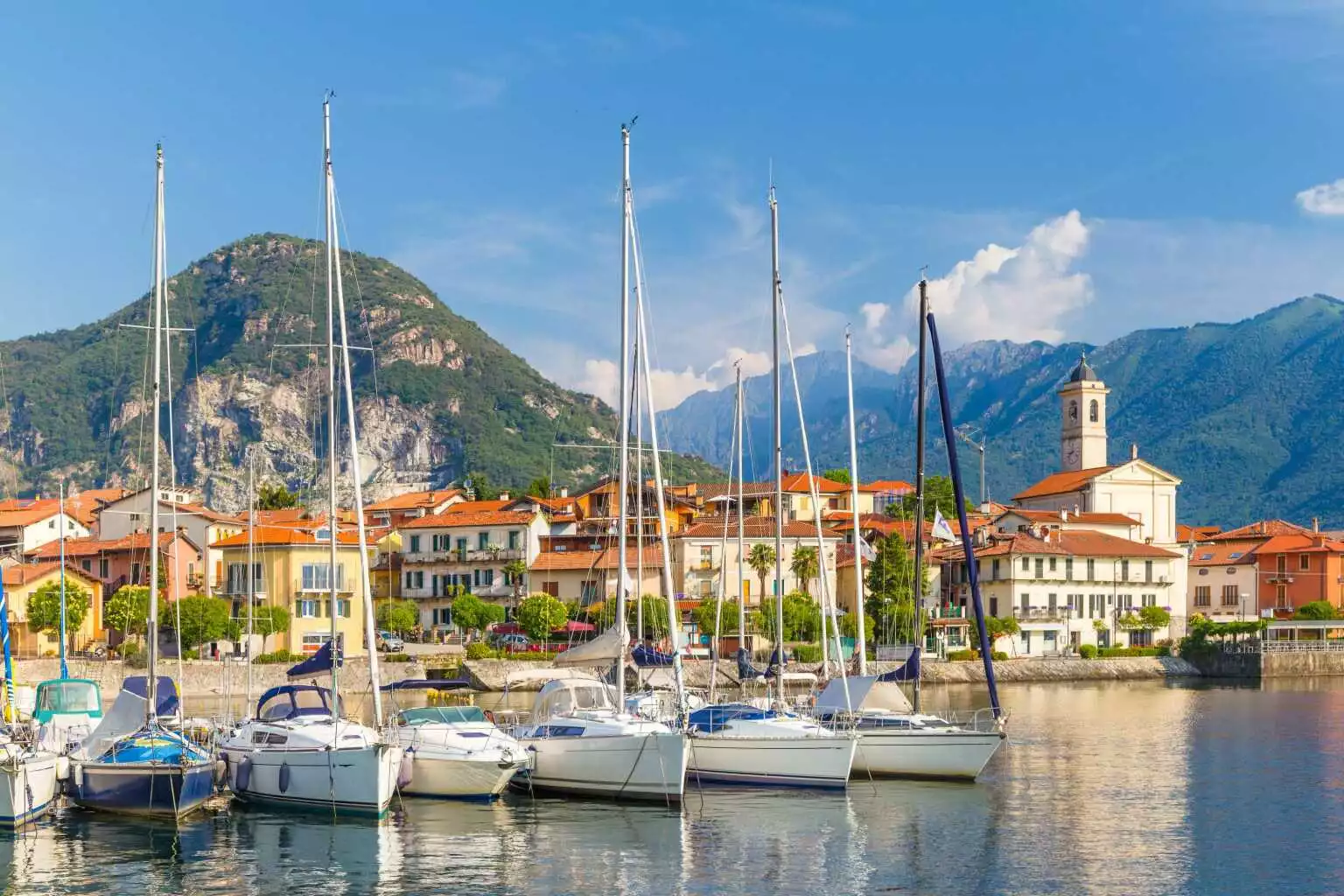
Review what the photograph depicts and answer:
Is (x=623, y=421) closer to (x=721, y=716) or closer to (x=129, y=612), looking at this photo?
(x=721, y=716)

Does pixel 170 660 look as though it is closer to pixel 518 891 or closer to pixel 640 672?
pixel 640 672

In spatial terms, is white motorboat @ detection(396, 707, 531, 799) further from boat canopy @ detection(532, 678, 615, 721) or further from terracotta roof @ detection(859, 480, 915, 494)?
terracotta roof @ detection(859, 480, 915, 494)

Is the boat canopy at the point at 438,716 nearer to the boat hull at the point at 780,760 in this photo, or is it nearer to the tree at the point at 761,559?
the boat hull at the point at 780,760

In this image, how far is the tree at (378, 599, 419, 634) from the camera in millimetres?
106750

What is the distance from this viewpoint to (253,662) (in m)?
88.6

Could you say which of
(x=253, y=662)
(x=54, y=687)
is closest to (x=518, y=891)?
(x=54, y=687)

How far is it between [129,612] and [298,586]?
11471 millimetres

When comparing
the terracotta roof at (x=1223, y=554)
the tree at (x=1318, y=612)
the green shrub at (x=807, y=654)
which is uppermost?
the terracotta roof at (x=1223, y=554)

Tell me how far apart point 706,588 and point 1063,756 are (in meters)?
57.0

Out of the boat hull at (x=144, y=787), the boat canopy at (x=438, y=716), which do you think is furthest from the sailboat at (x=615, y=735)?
the boat hull at (x=144, y=787)

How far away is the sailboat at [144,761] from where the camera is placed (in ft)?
127

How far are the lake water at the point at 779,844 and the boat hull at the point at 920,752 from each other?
60 cm

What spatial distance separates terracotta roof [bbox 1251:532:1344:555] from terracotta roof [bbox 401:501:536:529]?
6626 cm

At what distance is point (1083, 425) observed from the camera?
171875 mm
